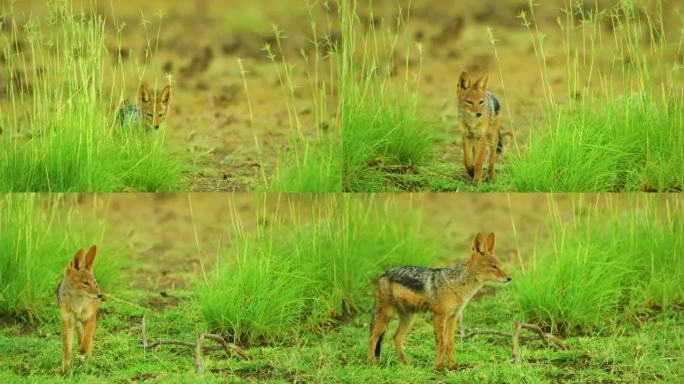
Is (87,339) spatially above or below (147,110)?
below

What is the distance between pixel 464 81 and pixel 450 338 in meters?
1.84

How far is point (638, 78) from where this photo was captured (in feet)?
37.6

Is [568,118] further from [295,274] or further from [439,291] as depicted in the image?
[295,274]

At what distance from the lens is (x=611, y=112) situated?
11305 mm

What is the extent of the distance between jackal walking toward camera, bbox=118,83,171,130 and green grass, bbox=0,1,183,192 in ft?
0.27

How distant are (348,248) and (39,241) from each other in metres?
2.43

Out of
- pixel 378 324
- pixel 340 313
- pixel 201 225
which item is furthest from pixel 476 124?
pixel 201 225

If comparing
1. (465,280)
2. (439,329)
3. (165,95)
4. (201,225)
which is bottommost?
(439,329)

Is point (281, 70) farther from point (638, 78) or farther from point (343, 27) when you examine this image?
point (638, 78)

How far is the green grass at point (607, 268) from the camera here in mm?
11727

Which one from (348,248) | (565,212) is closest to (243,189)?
(348,248)

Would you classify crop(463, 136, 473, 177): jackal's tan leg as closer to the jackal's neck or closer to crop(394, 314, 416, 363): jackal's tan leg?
the jackal's neck

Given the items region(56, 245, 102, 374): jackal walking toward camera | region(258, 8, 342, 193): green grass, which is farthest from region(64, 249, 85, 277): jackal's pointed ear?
region(258, 8, 342, 193): green grass

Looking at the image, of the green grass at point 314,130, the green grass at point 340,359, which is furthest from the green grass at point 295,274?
the green grass at point 314,130
